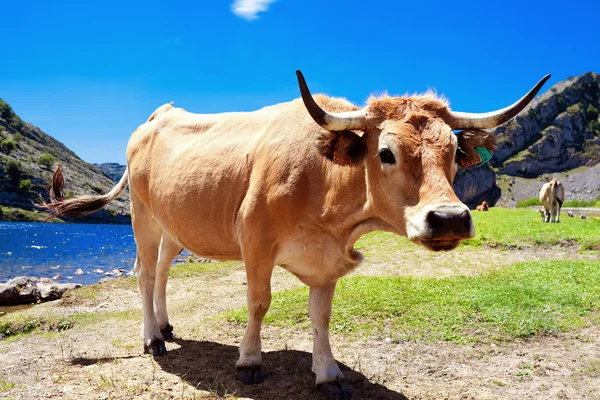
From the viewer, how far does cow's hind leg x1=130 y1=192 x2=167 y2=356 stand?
6.93 metres

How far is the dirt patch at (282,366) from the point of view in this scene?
5254 millimetres

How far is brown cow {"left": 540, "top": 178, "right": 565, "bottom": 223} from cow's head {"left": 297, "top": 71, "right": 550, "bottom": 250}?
25155 millimetres

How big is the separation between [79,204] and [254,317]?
4.97 metres

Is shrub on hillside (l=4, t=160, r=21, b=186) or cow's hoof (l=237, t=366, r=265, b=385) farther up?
shrub on hillside (l=4, t=160, r=21, b=186)

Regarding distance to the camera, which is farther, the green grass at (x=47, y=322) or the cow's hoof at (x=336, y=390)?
the green grass at (x=47, y=322)

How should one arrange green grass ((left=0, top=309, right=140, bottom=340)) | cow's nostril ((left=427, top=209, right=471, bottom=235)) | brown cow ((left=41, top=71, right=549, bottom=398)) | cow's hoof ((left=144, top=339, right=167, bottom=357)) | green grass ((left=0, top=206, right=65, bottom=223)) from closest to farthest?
cow's nostril ((left=427, top=209, right=471, bottom=235)) < brown cow ((left=41, top=71, right=549, bottom=398)) < cow's hoof ((left=144, top=339, right=167, bottom=357)) < green grass ((left=0, top=309, right=140, bottom=340)) < green grass ((left=0, top=206, right=65, bottom=223))

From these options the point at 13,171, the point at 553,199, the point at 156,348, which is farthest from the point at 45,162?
the point at 156,348

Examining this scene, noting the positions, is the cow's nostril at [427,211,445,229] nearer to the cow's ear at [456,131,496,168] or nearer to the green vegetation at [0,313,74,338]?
the cow's ear at [456,131,496,168]

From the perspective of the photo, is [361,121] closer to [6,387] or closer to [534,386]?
[534,386]

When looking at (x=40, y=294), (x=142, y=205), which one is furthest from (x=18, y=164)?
(x=142, y=205)

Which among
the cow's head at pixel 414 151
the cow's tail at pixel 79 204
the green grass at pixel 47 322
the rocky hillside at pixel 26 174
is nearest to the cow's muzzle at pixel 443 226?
Result: the cow's head at pixel 414 151

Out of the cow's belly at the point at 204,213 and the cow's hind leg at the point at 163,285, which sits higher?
the cow's belly at the point at 204,213

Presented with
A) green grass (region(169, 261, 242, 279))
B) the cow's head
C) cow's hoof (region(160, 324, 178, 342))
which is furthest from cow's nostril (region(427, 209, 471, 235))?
green grass (region(169, 261, 242, 279))

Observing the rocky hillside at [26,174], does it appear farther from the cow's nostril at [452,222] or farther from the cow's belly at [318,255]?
the cow's nostril at [452,222]
